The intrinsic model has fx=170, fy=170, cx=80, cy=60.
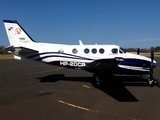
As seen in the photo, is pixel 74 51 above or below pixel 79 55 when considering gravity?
Answer: above

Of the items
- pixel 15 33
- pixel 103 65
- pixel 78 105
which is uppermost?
pixel 15 33

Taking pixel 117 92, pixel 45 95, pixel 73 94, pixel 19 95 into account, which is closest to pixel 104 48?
pixel 117 92

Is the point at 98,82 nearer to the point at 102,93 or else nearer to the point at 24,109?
the point at 102,93

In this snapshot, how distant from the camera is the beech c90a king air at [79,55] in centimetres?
1104

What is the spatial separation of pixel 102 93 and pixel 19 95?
4274mm

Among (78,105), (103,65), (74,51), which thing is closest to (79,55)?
(74,51)

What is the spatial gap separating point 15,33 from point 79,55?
17.1ft

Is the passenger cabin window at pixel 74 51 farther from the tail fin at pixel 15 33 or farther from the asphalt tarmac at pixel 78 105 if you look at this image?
the tail fin at pixel 15 33

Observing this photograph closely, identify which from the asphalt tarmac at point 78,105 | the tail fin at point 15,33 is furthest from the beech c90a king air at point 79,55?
the asphalt tarmac at point 78,105

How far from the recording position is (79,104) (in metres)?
7.14

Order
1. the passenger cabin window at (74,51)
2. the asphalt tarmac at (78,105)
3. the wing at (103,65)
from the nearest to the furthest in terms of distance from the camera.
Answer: the asphalt tarmac at (78,105)
the wing at (103,65)
the passenger cabin window at (74,51)

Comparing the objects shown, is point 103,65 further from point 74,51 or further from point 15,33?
point 15,33

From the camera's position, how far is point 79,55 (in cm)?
1189

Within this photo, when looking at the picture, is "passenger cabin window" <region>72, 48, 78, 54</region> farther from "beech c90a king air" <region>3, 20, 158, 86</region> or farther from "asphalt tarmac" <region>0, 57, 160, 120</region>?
"asphalt tarmac" <region>0, 57, 160, 120</region>
